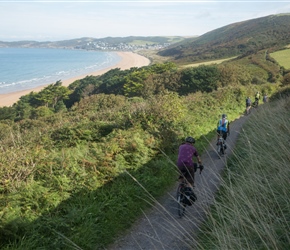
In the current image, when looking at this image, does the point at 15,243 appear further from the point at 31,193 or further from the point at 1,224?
the point at 31,193

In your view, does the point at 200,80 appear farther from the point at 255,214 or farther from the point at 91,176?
the point at 255,214

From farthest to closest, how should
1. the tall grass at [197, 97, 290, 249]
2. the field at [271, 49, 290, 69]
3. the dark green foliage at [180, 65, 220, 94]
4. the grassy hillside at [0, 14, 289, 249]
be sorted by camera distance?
the field at [271, 49, 290, 69] < the dark green foliage at [180, 65, 220, 94] < the grassy hillside at [0, 14, 289, 249] < the tall grass at [197, 97, 290, 249]

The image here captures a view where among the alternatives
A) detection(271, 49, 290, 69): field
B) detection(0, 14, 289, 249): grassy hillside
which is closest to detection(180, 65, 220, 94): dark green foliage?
detection(271, 49, 290, 69): field

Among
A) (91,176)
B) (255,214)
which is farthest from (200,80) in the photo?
(255,214)

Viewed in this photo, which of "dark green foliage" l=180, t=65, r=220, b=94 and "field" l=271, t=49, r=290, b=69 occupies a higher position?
"field" l=271, t=49, r=290, b=69

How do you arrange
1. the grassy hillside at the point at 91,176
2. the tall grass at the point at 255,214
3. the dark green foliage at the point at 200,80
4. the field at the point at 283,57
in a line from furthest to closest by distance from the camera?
1. the field at the point at 283,57
2. the dark green foliage at the point at 200,80
3. the grassy hillside at the point at 91,176
4. the tall grass at the point at 255,214

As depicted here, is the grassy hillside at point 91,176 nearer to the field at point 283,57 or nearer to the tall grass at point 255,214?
the tall grass at point 255,214

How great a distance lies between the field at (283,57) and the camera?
6244 cm

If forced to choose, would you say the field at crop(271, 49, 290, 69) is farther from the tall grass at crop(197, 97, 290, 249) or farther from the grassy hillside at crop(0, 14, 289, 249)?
the tall grass at crop(197, 97, 290, 249)

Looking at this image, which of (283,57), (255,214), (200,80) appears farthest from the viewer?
(283,57)

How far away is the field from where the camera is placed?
62.4 metres

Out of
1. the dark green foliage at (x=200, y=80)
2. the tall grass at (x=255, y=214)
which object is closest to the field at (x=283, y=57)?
Result: the dark green foliage at (x=200, y=80)

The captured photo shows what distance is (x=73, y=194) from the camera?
6.58 metres

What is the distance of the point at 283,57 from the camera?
68.8m
